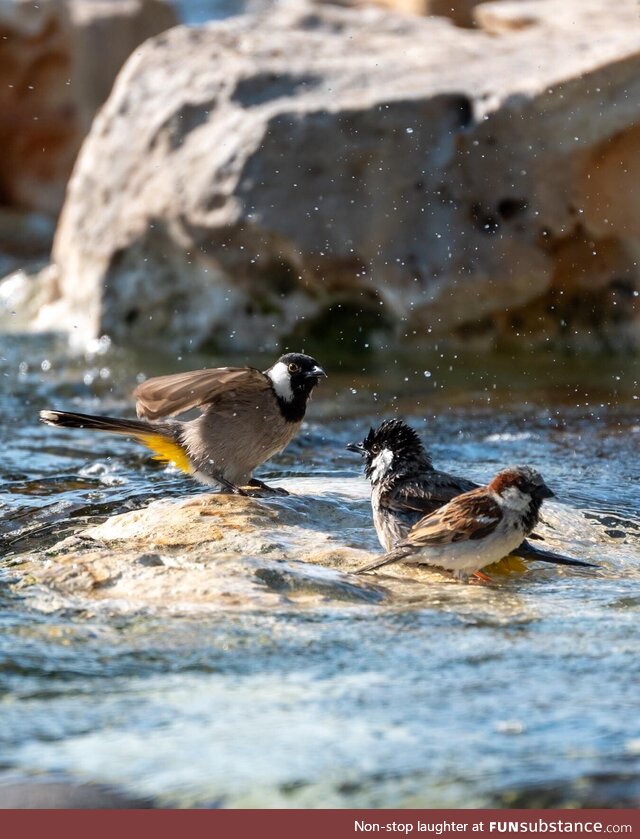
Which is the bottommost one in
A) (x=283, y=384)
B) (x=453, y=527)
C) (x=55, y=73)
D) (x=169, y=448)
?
(x=169, y=448)

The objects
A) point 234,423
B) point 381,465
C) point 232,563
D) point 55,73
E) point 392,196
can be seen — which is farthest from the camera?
point 55,73

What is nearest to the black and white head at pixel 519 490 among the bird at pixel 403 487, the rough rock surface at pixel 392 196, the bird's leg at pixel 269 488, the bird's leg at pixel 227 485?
the bird at pixel 403 487

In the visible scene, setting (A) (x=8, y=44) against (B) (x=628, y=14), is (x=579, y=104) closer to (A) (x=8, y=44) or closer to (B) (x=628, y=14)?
(B) (x=628, y=14)

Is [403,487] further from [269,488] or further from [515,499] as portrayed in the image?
[269,488]

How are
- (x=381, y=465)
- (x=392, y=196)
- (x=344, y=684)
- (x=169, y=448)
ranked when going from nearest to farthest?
(x=344, y=684), (x=381, y=465), (x=169, y=448), (x=392, y=196)

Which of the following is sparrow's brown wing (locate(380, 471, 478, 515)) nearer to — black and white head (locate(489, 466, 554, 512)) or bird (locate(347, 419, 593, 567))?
bird (locate(347, 419, 593, 567))

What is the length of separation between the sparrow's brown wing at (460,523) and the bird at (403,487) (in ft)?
0.56

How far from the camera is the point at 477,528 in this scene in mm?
4758

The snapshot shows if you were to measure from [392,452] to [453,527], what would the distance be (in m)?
0.86

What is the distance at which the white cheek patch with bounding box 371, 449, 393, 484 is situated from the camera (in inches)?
216

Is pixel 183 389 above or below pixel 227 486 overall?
above

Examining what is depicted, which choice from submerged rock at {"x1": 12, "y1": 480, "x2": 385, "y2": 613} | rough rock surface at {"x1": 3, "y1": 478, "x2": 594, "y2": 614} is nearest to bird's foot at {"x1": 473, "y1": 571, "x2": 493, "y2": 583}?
rough rock surface at {"x1": 3, "y1": 478, "x2": 594, "y2": 614}

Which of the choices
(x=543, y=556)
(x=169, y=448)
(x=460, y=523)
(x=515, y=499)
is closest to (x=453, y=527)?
(x=460, y=523)

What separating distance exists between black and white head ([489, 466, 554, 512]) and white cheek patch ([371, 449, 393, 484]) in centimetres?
64
